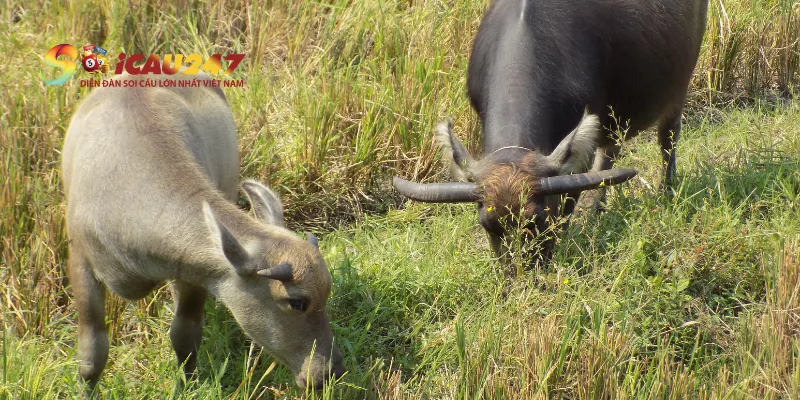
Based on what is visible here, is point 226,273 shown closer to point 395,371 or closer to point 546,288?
point 395,371

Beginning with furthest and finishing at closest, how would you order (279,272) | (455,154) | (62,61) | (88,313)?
(62,61), (455,154), (88,313), (279,272)

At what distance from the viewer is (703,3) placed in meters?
6.94

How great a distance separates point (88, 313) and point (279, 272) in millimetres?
1172

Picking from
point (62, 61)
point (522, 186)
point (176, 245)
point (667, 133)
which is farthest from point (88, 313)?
point (667, 133)

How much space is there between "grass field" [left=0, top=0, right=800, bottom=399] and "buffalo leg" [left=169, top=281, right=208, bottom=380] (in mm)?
148

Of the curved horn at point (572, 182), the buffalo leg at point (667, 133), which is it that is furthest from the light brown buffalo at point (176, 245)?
the buffalo leg at point (667, 133)

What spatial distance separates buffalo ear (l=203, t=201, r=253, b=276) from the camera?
398 cm

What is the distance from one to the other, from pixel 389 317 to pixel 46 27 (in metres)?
4.26

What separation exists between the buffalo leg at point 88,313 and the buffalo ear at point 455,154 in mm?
2082

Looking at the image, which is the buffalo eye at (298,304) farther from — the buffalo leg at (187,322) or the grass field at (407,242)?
the buffalo leg at (187,322)

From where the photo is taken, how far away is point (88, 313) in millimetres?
4480

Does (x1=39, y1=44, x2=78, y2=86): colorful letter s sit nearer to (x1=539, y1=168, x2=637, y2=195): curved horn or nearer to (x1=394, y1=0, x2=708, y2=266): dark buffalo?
(x1=394, y1=0, x2=708, y2=266): dark buffalo

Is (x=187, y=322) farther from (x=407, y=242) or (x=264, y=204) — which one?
(x=407, y=242)

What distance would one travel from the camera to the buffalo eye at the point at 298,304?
4.12 meters
